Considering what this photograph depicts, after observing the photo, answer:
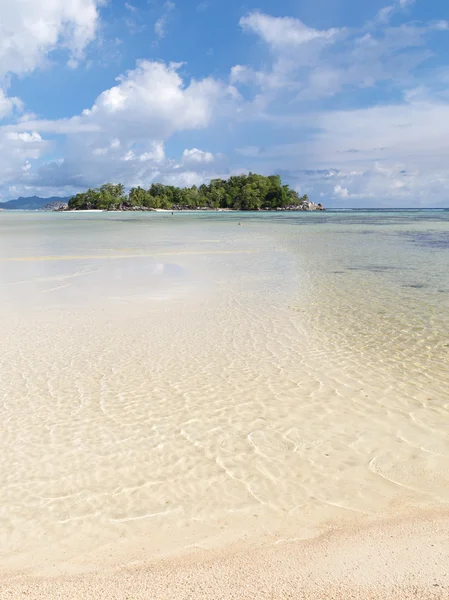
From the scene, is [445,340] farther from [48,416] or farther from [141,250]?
[141,250]

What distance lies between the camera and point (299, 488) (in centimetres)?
432

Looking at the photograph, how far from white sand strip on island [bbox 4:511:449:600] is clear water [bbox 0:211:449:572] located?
0.18 meters

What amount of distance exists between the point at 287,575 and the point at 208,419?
2.52 metres

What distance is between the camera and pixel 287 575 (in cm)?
327

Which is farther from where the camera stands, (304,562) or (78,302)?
(78,302)

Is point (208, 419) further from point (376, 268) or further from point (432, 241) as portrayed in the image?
point (432, 241)

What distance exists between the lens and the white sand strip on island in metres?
3.11

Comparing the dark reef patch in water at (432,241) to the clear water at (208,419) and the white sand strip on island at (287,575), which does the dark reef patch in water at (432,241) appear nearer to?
the clear water at (208,419)

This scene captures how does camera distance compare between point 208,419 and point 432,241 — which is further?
point 432,241

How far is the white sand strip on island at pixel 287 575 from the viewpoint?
122 inches

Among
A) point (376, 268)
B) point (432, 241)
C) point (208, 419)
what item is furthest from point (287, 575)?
point (432, 241)

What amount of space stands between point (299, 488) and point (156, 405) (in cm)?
228

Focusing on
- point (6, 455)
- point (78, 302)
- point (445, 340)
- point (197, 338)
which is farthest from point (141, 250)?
point (6, 455)

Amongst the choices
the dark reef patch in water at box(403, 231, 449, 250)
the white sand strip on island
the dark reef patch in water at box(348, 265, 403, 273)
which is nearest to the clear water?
the white sand strip on island
